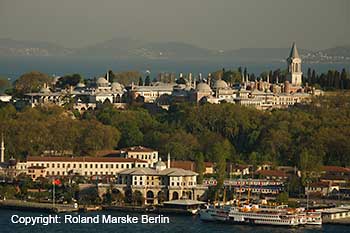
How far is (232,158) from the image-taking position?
37.7 m

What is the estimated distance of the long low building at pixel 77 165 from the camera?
35250 millimetres

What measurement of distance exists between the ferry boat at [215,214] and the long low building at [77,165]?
19.8 feet

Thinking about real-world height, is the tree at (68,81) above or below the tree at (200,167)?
above

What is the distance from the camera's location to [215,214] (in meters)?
29.1

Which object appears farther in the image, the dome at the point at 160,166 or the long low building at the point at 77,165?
the long low building at the point at 77,165

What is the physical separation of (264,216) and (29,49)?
14144cm

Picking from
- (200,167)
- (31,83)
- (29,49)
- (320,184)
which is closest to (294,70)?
(31,83)

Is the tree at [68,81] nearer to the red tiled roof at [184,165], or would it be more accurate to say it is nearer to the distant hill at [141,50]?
the red tiled roof at [184,165]

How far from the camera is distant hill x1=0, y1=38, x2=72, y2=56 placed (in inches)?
6245

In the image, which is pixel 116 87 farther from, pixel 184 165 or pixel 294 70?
pixel 184 165

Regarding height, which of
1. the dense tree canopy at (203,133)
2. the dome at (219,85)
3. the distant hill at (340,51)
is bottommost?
the dense tree canopy at (203,133)

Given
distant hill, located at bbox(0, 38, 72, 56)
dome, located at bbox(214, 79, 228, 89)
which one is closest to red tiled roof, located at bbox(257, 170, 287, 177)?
dome, located at bbox(214, 79, 228, 89)

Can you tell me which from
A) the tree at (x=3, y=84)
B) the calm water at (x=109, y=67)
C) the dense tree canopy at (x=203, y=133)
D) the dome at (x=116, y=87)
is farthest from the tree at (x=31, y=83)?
the calm water at (x=109, y=67)

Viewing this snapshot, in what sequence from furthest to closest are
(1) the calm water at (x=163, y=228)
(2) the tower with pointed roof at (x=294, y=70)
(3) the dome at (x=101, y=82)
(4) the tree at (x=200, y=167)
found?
(2) the tower with pointed roof at (x=294, y=70)
(3) the dome at (x=101, y=82)
(4) the tree at (x=200, y=167)
(1) the calm water at (x=163, y=228)
